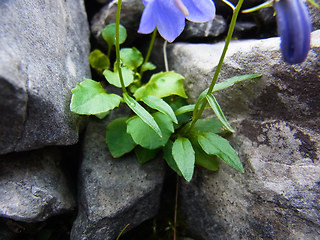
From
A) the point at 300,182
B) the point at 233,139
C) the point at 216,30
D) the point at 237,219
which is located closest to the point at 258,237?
the point at 237,219

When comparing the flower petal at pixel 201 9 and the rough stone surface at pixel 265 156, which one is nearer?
the flower petal at pixel 201 9

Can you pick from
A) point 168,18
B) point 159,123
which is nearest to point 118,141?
point 159,123

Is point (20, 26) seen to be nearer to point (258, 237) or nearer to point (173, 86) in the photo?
point (173, 86)

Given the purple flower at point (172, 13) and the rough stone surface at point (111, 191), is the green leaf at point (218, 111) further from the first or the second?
the rough stone surface at point (111, 191)

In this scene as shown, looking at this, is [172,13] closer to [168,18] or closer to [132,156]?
[168,18]

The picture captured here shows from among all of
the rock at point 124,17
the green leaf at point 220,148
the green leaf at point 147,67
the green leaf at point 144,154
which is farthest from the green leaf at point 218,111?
the rock at point 124,17

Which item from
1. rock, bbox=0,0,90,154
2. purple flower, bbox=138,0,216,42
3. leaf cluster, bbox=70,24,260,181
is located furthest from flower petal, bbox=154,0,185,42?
rock, bbox=0,0,90,154
